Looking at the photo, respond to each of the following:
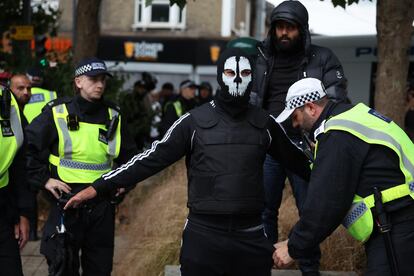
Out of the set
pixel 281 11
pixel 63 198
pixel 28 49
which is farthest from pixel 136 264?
pixel 28 49

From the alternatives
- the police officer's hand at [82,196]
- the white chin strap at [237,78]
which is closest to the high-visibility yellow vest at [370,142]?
the white chin strap at [237,78]

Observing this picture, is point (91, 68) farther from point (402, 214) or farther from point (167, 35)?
point (167, 35)

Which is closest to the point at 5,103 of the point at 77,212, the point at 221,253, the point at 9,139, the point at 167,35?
the point at 9,139

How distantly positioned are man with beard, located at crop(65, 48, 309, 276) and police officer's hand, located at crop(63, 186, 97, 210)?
33 centimetres

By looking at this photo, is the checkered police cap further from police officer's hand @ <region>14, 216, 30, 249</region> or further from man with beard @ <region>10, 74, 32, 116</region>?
man with beard @ <region>10, 74, 32, 116</region>

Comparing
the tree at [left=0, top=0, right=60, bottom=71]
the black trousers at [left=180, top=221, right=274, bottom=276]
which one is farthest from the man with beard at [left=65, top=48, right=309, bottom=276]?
the tree at [left=0, top=0, right=60, bottom=71]

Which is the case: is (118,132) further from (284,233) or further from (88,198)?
(284,233)

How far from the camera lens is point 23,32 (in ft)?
40.8

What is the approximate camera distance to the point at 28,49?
12.1m

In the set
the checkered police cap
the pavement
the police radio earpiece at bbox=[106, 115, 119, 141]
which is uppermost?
the checkered police cap

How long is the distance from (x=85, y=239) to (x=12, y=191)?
0.81 m

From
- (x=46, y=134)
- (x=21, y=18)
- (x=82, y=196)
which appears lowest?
(x=82, y=196)

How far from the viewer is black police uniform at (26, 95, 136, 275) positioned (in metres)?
5.56

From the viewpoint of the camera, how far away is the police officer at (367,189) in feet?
12.5
